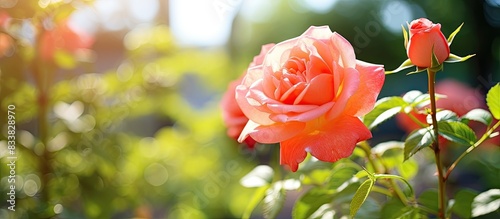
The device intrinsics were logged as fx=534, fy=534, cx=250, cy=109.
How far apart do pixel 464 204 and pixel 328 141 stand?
0.19 metres

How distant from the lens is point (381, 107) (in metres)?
0.43

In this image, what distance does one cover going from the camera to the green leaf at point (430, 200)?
0.46m

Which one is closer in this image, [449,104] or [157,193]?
[449,104]

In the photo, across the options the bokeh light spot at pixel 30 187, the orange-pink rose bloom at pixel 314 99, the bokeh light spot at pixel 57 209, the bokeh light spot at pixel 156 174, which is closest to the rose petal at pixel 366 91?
the orange-pink rose bloom at pixel 314 99

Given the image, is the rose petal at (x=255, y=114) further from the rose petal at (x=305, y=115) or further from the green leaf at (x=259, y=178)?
the green leaf at (x=259, y=178)

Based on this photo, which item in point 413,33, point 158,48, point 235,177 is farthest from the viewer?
point 235,177

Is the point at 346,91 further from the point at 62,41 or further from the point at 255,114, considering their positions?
the point at 62,41

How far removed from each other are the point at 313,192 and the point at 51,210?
30cm

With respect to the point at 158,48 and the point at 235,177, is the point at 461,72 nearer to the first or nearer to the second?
the point at 235,177

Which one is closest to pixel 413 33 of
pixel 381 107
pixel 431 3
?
pixel 381 107

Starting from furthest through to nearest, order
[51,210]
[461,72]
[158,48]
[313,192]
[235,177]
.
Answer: [461,72]
[235,177]
[158,48]
[51,210]
[313,192]

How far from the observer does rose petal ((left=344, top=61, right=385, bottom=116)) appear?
1.13ft

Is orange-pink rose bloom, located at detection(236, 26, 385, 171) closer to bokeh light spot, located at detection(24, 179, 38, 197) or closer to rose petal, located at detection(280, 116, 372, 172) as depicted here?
rose petal, located at detection(280, 116, 372, 172)

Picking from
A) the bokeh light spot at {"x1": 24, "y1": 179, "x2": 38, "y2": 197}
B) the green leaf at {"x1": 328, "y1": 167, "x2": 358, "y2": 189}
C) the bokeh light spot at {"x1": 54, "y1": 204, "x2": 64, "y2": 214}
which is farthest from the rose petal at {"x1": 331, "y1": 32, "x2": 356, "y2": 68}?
the bokeh light spot at {"x1": 24, "y1": 179, "x2": 38, "y2": 197}
